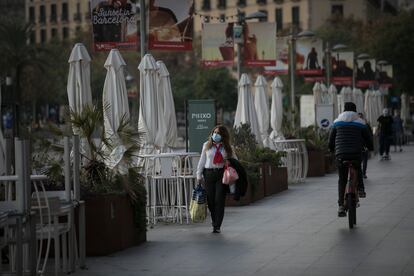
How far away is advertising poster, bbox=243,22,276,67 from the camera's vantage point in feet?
114

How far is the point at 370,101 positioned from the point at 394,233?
41964 mm

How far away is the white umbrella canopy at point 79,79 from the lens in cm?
1761

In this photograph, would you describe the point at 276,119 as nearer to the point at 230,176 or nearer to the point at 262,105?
the point at 262,105

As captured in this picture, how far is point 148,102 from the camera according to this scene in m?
21.4

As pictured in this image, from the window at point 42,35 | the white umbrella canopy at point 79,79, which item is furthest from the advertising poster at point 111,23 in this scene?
the window at point 42,35

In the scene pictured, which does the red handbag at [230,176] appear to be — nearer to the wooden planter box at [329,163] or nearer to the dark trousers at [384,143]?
the wooden planter box at [329,163]

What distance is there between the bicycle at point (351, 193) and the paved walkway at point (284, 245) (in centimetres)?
20

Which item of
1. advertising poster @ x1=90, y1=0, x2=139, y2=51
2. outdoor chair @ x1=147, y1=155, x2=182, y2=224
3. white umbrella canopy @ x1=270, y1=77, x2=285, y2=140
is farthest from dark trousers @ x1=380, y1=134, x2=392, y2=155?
outdoor chair @ x1=147, y1=155, x2=182, y2=224

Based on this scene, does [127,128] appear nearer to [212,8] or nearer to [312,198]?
[312,198]

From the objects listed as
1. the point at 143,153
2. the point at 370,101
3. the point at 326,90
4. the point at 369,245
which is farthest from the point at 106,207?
the point at 370,101

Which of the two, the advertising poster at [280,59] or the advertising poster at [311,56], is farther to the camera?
the advertising poster at [311,56]

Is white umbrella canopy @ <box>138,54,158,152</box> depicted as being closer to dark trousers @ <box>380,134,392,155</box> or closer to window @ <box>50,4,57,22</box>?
dark trousers @ <box>380,134,392,155</box>

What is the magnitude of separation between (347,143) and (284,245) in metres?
3.12

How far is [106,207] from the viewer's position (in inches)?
581
